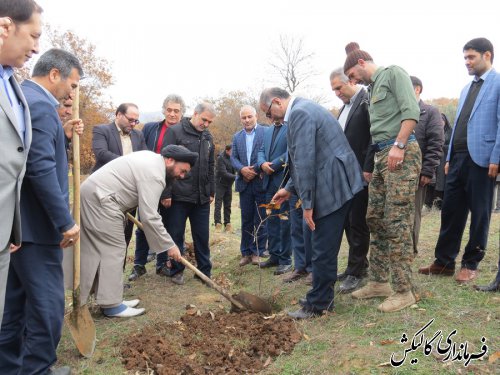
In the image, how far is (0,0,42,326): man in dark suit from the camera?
1978mm

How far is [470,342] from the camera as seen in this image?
3227mm

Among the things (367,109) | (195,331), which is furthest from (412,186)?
(195,331)

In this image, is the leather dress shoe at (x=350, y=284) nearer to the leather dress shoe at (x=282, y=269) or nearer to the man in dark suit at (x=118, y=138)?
the leather dress shoe at (x=282, y=269)

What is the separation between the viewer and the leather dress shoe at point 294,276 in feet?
17.6

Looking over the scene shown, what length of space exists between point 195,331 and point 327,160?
2.00m

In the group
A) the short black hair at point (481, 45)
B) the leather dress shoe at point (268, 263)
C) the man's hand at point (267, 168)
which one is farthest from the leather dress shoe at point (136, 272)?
the short black hair at point (481, 45)

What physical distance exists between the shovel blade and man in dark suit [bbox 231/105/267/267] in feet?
9.62

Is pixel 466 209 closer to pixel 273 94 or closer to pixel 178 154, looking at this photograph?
pixel 273 94

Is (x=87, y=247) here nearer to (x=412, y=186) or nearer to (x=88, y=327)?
(x=88, y=327)

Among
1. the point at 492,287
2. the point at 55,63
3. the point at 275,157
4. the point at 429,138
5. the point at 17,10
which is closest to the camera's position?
the point at 17,10

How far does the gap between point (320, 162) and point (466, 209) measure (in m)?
1.90

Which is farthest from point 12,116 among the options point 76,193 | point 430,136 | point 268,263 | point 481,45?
point 430,136

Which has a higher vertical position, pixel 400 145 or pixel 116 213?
pixel 400 145

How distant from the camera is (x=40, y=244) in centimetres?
290
